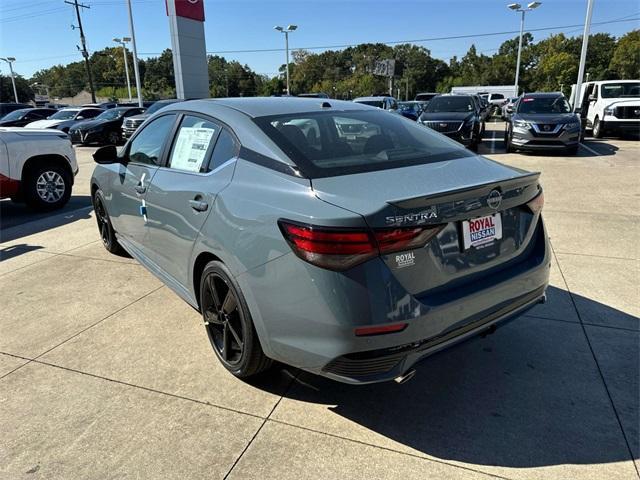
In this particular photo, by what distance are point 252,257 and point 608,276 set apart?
357 cm

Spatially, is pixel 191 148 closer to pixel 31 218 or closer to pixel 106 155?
pixel 106 155

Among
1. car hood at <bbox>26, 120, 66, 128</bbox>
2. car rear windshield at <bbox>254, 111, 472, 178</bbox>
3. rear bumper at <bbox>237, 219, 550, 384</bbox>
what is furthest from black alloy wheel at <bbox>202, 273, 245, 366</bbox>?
car hood at <bbox>26, 120, 66, 128</bbox>

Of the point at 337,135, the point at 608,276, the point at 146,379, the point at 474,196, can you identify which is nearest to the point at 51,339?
the point at 146,379

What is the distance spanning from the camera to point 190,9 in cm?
2689

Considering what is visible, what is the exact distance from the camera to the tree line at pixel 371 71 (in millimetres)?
77062

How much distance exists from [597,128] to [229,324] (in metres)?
17.2

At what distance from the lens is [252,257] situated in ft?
7.81

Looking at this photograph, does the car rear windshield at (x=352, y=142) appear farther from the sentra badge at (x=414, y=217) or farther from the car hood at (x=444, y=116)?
the car hood at (x=444, y=116)

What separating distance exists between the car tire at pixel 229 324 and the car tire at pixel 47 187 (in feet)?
19.0

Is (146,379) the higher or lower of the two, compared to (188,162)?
lower

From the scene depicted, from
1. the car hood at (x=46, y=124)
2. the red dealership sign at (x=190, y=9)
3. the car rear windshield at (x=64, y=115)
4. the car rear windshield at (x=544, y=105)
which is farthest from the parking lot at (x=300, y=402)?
the red dealership sign at (x=190, y=9)

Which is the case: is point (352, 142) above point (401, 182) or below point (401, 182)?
above

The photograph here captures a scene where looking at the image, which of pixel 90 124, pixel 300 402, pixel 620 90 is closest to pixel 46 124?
pixel 90 124

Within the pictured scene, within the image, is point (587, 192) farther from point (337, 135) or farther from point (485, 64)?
point (485, 64)
